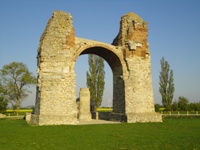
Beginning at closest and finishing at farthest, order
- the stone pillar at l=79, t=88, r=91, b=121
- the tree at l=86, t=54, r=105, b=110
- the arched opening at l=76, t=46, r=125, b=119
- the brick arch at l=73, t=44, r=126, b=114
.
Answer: the brick arch at l=73, t=44, r=126, b=114 → the arched opening at l=76, t=46, r=125, b=119 → the stone pillar at l=79, t=88, r=91, b=121 → the tree at l=86, t=54, r=105, b=110

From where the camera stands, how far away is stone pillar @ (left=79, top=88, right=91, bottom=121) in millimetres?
17453

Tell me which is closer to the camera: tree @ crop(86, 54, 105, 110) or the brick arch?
the brick arch

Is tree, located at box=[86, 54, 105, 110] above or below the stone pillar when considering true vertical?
above

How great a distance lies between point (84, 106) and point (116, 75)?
380cm

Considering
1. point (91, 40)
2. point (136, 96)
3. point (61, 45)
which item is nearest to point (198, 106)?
point (136, 96)

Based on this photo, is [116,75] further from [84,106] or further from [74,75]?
[74,75]

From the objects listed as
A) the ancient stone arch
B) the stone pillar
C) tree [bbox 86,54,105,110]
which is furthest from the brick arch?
tree [bbox 86,54,105,110]

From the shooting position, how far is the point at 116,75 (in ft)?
56.5

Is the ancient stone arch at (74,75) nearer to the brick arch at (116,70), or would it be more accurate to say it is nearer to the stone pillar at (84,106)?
the brick arch at (116,70)

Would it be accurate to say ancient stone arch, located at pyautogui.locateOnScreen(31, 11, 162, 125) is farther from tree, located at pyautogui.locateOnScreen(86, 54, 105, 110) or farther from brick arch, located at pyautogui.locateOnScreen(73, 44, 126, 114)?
tree, located at pyautogui.locateOnScreen(86, 54, 105, 110)

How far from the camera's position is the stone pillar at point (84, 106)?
17453 mm

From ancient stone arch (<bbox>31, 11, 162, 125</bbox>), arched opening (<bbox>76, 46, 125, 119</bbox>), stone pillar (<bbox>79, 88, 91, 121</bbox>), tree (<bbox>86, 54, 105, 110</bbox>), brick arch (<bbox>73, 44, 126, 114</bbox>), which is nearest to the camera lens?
ancient stone arch (<bbox>31, 11, 162, 125</bbox>)

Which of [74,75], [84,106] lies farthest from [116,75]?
[74,75]

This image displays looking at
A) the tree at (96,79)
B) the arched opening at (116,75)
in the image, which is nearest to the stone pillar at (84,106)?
the arched opening at (116,75)
